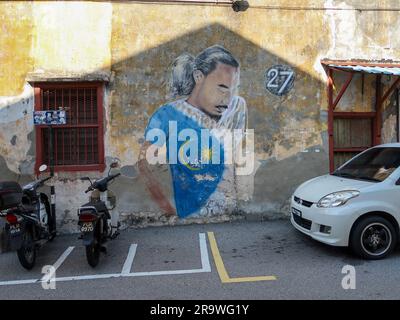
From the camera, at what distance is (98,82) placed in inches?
278

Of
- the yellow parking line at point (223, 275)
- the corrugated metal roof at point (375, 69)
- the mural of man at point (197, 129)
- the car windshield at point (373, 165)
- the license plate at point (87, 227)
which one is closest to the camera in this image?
the yellow parking line at point (223, 275)

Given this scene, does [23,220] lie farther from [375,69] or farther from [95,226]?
[375,69]

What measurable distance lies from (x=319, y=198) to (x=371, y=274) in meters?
1.22

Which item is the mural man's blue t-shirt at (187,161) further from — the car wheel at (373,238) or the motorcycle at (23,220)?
the car wheel at (373,238)

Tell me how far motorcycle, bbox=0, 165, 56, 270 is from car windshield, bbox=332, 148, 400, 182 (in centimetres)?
492

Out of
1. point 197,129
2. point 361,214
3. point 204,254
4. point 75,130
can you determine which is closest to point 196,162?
point 197,129

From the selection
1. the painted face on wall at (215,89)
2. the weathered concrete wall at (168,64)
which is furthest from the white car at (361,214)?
the painted face on wall at (215,89)

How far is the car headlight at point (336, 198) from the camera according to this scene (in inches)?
201

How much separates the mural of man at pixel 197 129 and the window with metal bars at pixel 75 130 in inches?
38.1

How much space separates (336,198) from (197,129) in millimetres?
3178

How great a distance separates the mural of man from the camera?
287 inches

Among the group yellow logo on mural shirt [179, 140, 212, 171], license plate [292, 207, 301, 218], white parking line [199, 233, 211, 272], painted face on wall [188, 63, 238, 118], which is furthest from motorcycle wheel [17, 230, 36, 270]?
license plate [292, 207, 301, 218]
